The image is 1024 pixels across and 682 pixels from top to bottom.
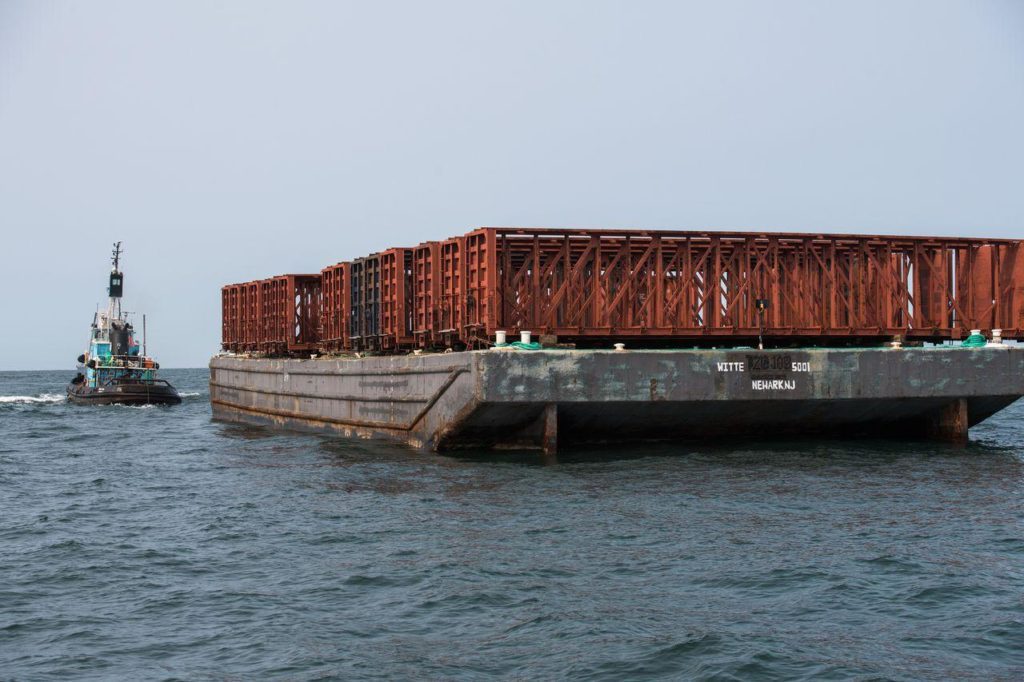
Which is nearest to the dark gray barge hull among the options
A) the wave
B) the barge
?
the barge

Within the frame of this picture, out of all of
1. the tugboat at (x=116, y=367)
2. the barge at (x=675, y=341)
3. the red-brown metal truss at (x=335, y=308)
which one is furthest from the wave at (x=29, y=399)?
the barge at (x=675, y=341)

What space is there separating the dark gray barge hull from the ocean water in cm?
155

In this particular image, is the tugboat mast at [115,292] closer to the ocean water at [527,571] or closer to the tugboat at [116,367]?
the tugboat at [116,367]

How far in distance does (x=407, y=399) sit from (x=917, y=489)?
51.0 feet

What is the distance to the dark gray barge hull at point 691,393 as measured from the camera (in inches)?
1093

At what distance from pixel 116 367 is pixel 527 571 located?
58.3 meters

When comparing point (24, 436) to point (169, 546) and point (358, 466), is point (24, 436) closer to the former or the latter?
point (358, 466)

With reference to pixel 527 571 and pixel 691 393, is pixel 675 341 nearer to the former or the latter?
pixel 691 393

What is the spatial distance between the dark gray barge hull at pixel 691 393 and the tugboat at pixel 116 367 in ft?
119

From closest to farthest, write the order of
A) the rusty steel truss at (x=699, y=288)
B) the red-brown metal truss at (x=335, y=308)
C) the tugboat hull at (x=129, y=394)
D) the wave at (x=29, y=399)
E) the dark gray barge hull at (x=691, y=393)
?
the dark gray barge hull at (x=691, y=393)
the rusty steel truss at (x=699, y=288)
the red-brown metal truss at (x=335, y=308)
the tugboat hull at (x=129, y=394)
the wave at (x=29, y=399)

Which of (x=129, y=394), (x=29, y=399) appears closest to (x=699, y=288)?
(x=129, y=394)

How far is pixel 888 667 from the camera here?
438 inches

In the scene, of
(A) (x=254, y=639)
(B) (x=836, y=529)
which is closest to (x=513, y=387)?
(B) (x=836, y=529)

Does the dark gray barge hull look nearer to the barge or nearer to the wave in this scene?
the barge
